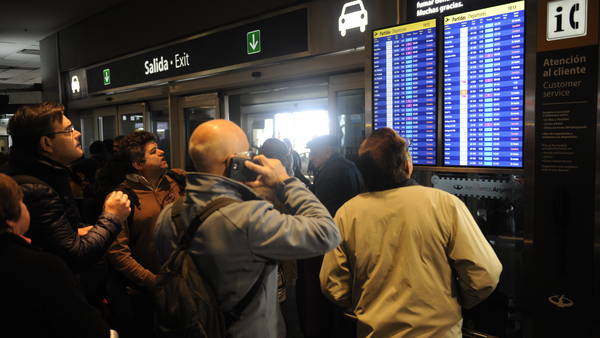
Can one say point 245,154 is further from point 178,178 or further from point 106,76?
point 106,76

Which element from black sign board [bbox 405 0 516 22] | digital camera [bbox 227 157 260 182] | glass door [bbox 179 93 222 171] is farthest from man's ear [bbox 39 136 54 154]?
glass door [bbox 179 93 222 171]

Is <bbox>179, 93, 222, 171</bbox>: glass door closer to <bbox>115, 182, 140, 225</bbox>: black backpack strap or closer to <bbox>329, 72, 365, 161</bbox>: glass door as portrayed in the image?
<bbox>329, 72, 365, 161</bbox>: glass door

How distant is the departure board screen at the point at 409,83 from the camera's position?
2561 millimetres

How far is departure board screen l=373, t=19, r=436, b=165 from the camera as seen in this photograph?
8.40 ft

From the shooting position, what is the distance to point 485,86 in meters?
2.35

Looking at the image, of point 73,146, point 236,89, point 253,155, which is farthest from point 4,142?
point 253,155

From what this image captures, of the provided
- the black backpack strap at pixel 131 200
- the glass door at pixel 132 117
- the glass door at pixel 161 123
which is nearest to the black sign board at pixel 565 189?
the black backpack strap at pixel 131 200

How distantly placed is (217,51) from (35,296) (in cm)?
382

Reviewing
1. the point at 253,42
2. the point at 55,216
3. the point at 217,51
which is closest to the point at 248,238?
the point at 55,216

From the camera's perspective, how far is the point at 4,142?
12.8m

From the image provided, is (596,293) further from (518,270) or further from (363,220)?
(363,220)

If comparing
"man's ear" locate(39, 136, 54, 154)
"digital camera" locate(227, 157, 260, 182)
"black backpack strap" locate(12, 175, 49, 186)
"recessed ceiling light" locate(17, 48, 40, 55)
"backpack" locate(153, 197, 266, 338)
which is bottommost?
"backpack" locate(153, 197, 266, 338)

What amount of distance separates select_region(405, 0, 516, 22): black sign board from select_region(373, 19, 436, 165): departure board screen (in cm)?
12

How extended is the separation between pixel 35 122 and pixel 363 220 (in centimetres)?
145
